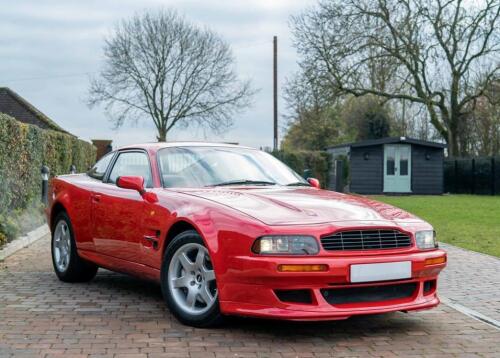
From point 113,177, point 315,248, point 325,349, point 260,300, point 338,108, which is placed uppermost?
point 338,108

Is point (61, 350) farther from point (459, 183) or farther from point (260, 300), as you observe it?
point (459, 183)

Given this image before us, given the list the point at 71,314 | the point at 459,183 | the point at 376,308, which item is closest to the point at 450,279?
the point at 376,308

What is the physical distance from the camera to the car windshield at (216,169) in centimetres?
604

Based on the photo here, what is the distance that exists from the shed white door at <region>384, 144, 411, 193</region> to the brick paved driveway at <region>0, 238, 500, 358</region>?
29396 mm

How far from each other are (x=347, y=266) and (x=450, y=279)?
362cm

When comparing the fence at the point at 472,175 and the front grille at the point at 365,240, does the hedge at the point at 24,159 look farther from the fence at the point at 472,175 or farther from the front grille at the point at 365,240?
the fence at the point at 472,175

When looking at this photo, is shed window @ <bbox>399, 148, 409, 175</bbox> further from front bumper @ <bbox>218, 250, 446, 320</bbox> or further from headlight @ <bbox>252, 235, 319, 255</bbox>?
headlight @ <bbox>252, 235, 319, 255</bbox>

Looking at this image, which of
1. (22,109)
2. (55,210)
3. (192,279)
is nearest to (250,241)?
(192,279)

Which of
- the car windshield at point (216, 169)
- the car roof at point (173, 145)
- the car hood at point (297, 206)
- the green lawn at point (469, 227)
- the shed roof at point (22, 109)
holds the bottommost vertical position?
the green lawn at point (469, 227)

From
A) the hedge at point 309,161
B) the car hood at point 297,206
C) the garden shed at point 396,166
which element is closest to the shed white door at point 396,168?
the garden shed at point 396,166

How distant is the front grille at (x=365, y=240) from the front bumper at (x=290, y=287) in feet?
0.28

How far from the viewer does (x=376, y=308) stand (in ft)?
16.0

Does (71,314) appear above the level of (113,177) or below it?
below

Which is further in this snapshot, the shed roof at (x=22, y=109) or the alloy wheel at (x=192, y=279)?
the shed roof at (x=22, y=109)
